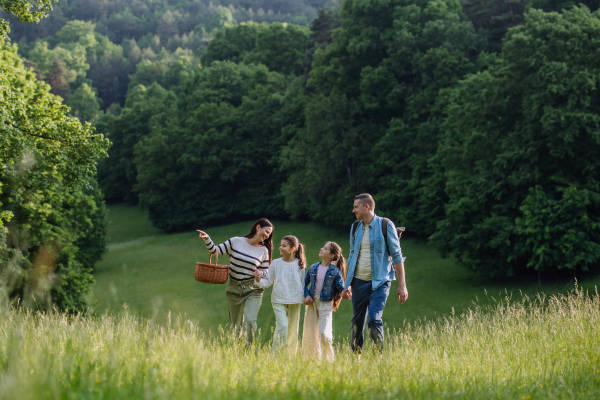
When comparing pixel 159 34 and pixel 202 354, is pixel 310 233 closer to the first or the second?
pixel 202 354

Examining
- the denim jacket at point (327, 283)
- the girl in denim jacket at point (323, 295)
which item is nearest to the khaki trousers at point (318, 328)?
the girl in denim jacket at point (323, 295)

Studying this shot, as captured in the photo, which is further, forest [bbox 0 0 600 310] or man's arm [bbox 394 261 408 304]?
forest [bbox 0 0 600 310]

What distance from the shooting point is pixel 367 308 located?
747cm

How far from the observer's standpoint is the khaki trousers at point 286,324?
775 centimetres

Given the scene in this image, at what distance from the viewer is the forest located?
19.3 meters

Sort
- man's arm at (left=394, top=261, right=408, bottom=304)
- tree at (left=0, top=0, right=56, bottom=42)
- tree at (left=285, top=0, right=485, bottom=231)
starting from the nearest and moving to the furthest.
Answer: man's arm at (left=394, top=261, right=408, bottom=304)
tree at (left=0, top=0, right=56, bottom=42)
tree at (left=285, top=0, right=485, bottom=231)

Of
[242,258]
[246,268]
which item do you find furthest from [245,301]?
[242,258]

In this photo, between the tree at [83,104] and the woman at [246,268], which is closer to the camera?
the woman at [246,268]

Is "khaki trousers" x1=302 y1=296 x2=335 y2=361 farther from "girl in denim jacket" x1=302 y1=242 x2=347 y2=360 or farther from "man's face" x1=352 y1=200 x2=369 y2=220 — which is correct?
"man's face" x1=352 y1=200 x2=369 y2=220

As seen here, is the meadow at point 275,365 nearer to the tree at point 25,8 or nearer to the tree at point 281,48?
the tree at point 25,8

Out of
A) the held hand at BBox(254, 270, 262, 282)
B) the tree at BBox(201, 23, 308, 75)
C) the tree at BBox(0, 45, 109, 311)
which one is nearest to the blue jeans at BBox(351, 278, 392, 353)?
the held hand at BBox(254, 270, 262, 282)

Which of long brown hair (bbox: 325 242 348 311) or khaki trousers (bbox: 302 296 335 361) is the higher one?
long brown hair (bbox: 325 242 348 311)

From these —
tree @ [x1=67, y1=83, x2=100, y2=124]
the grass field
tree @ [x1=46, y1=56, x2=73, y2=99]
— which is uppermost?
tree @ [x1=46, y1=56, x2=73, y2=99]

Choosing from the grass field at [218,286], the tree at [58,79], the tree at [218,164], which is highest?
the tree at [58,79]
